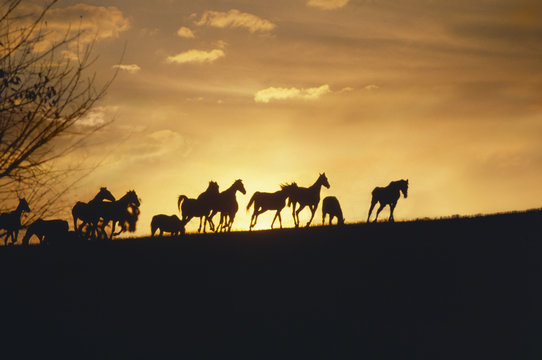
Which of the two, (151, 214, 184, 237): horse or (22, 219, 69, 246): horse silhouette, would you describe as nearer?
(22, 219, 69, 246): horse silhouette

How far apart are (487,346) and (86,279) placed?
10.2 metres

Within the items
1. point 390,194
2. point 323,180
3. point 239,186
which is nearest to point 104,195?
point 239,186

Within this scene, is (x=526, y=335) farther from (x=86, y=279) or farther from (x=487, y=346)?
(x=86, y=279)

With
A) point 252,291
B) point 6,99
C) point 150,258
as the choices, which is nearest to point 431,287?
point 252,291

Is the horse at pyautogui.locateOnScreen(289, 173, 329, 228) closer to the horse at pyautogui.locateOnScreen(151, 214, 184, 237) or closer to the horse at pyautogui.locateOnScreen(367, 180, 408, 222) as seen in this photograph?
the horse at pyautogui.locateOnScreen(367, 180, 408, 222)

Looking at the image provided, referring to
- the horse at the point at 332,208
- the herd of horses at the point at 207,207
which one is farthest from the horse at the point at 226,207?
the horse at the point at 332,208

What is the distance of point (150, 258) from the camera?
18031 millimetres

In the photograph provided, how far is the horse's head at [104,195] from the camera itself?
25408mm

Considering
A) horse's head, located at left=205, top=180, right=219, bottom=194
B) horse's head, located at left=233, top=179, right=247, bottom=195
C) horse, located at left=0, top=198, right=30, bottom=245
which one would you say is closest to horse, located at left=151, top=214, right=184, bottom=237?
horse's head, located at left=205, top=180, right=219, bottom=194

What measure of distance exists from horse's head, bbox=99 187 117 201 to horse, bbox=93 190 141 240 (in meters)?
0.49

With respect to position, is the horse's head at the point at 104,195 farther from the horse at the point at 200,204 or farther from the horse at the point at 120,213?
the horse at the point at 200,204

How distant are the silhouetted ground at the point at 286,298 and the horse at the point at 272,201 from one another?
15.9 ft

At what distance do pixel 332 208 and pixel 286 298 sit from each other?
→ 13172 mm

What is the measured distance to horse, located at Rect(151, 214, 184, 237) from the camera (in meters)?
27.0
